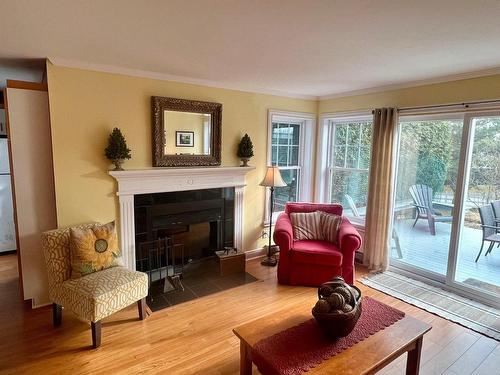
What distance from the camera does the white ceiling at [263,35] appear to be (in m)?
1.69

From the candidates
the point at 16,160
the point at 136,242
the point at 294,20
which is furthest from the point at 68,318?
the point at 294,20

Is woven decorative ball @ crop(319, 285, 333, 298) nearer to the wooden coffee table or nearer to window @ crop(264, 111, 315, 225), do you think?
the wooden coffee table

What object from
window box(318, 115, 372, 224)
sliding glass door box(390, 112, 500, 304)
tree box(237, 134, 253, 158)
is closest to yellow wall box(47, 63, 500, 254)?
sliding glass door box(390, 112, 500, 304)

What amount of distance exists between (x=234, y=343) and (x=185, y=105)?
2503 mm

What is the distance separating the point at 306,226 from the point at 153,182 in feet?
6.27

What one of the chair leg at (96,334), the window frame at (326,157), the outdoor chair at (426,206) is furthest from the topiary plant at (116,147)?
the outdoor chair at (426,206)

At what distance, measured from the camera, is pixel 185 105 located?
3.47m

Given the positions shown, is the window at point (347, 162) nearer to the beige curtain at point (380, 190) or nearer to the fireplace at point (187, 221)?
the beige curtain at point (380, 190)

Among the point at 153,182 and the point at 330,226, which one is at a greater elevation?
the point at 153,182

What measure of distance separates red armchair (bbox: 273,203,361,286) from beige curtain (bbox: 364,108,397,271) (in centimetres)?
58

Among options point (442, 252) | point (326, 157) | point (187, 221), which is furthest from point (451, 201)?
point (187, 221)

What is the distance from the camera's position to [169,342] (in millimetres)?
2484

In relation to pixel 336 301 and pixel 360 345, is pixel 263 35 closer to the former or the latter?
pixel 336 301

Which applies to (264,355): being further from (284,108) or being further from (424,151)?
(284,108)
